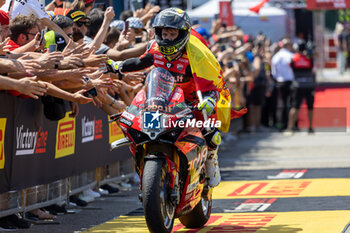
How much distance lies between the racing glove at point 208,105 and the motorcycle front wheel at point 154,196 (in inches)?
24.5

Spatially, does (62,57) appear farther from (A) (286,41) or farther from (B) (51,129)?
(A) (286,41)

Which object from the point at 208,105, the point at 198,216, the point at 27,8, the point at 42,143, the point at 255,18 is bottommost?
the point at 198,216

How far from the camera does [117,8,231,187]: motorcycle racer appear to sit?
25.7 feet

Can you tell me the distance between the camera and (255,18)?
1169 inches

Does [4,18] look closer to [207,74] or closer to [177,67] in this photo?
[177,67]

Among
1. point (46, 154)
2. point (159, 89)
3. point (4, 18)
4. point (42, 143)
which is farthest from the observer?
point (46, 154)

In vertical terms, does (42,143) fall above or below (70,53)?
below

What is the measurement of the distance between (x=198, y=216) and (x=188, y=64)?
4.89 ft

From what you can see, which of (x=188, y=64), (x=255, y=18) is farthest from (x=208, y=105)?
(x=255, y=18)

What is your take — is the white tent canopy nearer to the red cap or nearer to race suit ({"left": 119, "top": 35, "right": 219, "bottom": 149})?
the red cap

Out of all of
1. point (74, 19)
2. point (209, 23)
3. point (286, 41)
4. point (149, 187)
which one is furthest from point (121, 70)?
point (209, 23)

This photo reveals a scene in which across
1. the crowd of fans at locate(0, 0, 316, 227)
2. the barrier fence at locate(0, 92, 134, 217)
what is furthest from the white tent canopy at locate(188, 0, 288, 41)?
the barrier fence at locate(0, 92, 134, 217)

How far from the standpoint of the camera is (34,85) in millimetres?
7398

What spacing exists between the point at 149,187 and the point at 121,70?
1519mm
